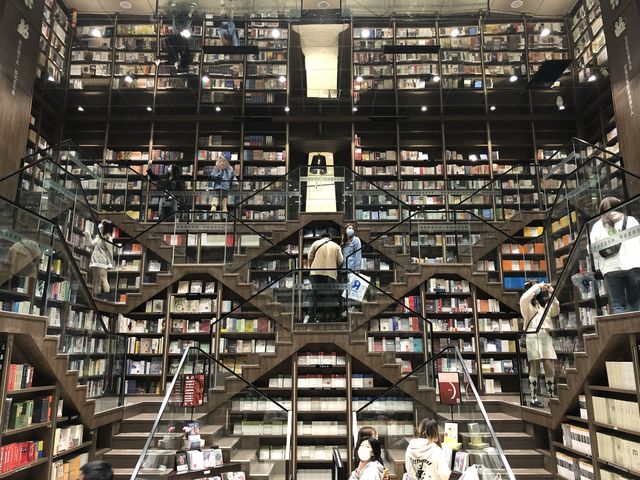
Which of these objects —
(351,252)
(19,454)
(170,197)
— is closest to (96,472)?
(19,454)

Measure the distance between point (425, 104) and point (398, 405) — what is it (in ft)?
23.9

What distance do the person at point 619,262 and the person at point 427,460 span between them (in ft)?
6.59

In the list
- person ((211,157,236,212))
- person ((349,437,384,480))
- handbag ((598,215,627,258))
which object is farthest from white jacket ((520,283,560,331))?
person ((211,157,236,212))

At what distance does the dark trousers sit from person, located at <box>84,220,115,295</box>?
312 centimetres

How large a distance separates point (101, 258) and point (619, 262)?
6.52 m

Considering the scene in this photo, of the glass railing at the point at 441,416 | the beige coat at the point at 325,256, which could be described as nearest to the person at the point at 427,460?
the glass railing at the point at 441,416

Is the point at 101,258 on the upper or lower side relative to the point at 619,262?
upper

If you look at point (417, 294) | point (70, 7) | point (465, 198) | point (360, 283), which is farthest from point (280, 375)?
point (70, 7)

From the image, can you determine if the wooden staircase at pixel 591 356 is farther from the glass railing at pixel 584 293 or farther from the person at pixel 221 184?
the person at pixel 221 184

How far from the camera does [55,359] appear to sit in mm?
4781

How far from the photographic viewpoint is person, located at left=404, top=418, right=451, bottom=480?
3896mm

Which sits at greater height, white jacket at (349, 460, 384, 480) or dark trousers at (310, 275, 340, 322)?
dark trousers at (310, 275, 340, 322)

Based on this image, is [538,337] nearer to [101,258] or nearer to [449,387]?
→ [449,387]

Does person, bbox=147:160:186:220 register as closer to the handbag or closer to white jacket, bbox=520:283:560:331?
white jacket, bbox=520:283:560:331
